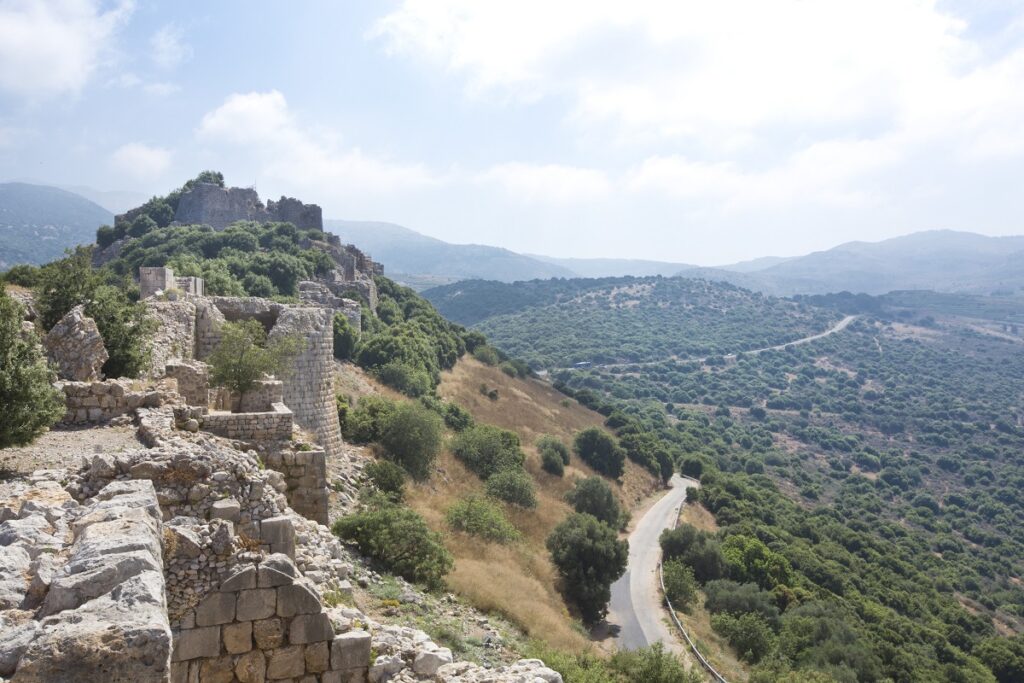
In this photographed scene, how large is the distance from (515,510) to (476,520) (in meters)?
7.56

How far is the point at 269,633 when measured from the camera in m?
5.79

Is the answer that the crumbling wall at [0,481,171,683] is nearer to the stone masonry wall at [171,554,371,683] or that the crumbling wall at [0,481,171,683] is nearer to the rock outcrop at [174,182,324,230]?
the stone masonry wall at [171,554,371,683]

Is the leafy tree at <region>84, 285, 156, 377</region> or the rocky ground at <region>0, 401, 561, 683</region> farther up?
the leafy tree at <region>84, 285, 156, 377</region>

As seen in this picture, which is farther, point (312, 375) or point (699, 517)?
point (699, 517)

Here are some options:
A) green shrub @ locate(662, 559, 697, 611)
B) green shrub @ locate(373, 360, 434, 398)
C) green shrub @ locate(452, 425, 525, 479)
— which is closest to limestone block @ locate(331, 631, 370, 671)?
green shrub @ locate(452, 425, 525, 479)

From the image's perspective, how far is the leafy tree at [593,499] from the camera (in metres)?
32.1

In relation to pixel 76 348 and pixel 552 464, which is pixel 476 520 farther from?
pixel 552 464

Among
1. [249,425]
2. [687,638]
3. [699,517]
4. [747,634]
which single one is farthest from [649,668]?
[699,517]

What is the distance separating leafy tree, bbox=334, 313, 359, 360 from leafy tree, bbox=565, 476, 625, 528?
12414mm

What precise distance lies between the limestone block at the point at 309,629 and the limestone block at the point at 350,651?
0.40 feet

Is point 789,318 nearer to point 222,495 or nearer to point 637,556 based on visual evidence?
point 637,556

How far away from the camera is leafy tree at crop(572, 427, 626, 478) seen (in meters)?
42.4

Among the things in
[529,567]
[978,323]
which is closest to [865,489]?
[529,567]

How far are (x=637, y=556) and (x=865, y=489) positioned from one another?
179 ft
